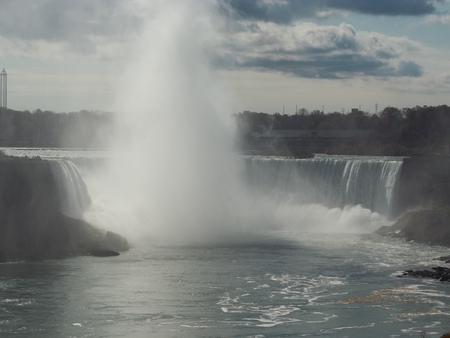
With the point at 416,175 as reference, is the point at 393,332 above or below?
below

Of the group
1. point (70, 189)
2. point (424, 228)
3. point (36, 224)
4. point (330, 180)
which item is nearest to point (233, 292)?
point (36, 224)

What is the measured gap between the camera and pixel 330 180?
48.1 metres

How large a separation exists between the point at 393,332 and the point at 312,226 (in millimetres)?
22949

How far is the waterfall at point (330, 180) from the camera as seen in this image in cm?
4559

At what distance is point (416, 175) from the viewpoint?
44.3 meters

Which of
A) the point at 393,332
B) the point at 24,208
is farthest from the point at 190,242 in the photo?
the point at 393,332

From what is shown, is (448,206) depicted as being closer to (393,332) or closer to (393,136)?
(393,332)

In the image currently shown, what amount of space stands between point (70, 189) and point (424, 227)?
15.1 metres

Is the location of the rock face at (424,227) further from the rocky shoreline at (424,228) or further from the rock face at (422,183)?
the rock face at (422,183)

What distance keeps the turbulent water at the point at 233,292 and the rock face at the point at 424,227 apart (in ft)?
3.86

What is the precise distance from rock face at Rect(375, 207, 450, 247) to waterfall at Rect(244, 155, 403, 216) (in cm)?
379

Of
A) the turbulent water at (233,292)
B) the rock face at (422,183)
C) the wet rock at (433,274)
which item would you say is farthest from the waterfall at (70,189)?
the rock face at (422,183)

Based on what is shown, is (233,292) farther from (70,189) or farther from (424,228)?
(424,228)

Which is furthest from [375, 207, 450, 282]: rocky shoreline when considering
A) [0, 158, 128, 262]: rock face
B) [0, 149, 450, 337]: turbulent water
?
[0, 158, 128, 262]: rock face
